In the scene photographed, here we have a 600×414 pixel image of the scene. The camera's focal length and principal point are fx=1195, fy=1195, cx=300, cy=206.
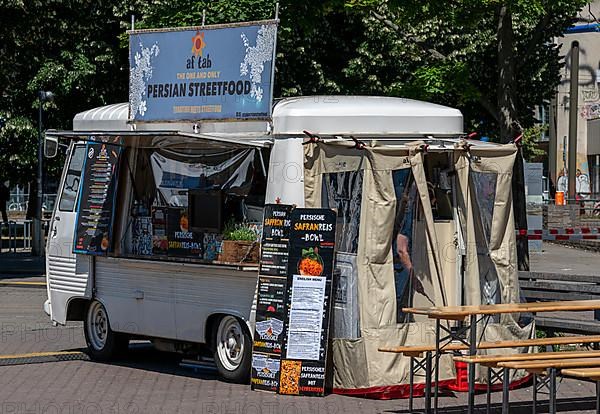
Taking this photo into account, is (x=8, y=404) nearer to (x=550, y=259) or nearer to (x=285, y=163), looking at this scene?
(x=285, y=163)

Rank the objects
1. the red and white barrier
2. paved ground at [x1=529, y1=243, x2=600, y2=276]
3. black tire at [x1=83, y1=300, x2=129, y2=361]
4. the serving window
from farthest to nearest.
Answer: the red and white barrier, paved ground at [x1=529, y1=243, x2=600, y2=276], black tire at [x1=83, y1=300, x2=129, y2=361], the serving window

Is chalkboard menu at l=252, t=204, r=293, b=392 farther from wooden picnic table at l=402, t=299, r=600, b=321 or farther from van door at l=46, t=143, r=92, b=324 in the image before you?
van door at l=46, t=143, r=92, b=324

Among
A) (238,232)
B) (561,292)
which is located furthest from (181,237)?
(561,292)

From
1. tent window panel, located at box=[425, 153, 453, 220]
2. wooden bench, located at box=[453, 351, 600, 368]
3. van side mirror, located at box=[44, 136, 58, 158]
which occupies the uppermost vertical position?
van side mirror, located at box=[44, 136, 58, 158]

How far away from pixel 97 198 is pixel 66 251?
30.9 inches

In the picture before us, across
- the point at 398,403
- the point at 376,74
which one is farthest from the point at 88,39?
the point at 398,403

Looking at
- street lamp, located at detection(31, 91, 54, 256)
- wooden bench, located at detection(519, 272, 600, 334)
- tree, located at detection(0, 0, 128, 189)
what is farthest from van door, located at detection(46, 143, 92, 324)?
tree, located at detection(0, 0, 128, 189)

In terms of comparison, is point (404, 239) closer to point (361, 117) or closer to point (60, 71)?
point (361, 117)

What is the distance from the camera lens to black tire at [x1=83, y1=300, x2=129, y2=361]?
13.0 m

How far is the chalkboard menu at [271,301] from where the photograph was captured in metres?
10.8

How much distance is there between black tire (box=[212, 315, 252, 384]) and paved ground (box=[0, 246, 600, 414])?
0.42 ft

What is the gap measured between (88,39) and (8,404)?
23.4 metres

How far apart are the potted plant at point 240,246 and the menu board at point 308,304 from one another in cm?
61

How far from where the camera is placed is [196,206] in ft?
39.8
